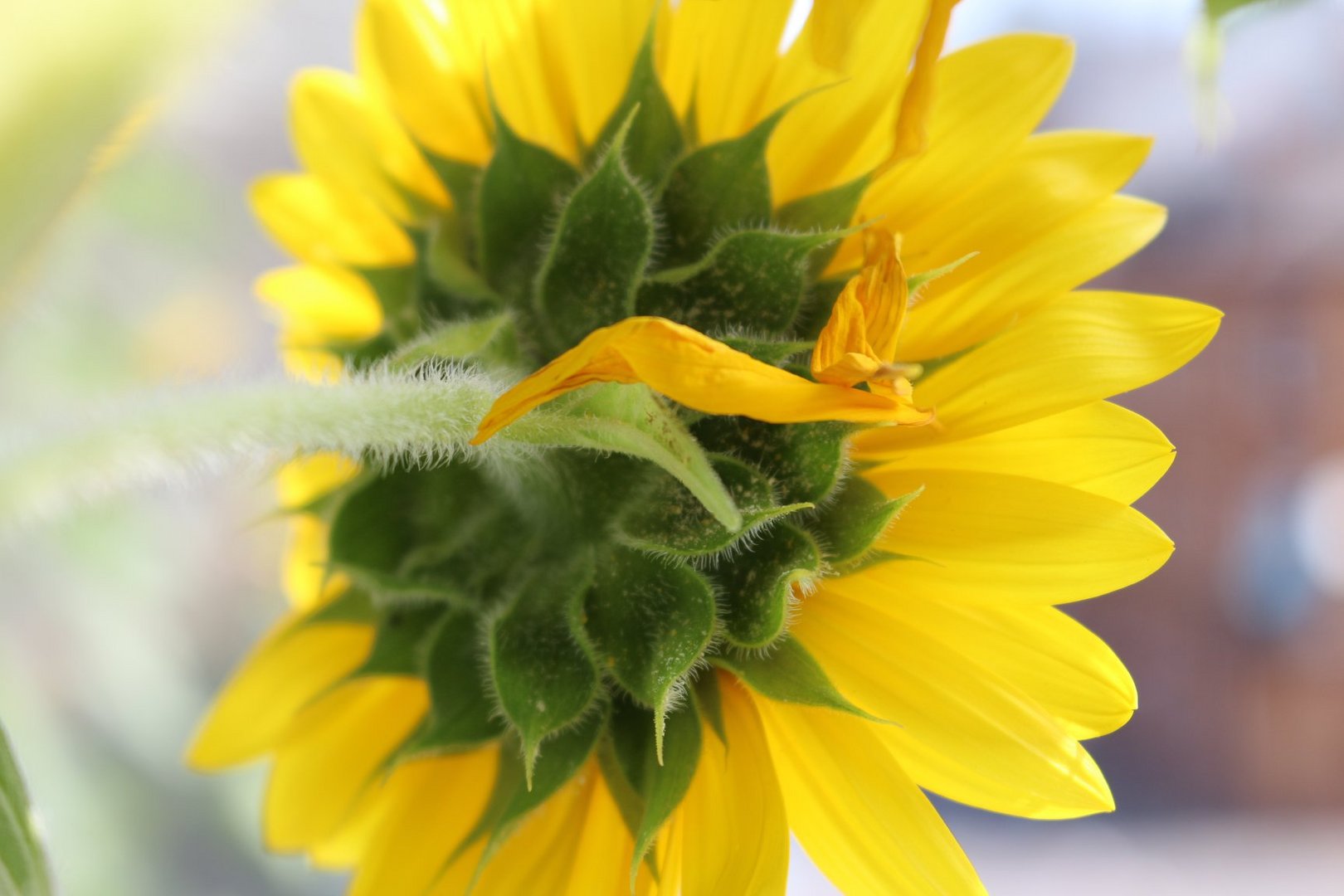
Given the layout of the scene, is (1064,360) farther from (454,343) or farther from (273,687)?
(273,687)

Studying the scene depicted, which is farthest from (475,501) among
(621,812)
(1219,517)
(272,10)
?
(1219,517)

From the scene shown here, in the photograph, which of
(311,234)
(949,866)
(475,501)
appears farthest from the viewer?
(311,234)

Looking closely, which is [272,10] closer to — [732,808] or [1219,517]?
[732,808]

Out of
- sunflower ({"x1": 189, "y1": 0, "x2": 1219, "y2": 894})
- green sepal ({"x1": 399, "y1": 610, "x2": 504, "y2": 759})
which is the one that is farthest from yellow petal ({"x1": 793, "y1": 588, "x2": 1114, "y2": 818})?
green sepal ({"x1": 399, "y1": 610, "x2": 504, "y2": 759})

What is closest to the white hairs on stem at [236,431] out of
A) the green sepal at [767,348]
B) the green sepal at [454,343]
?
the green sepal at [454,343]

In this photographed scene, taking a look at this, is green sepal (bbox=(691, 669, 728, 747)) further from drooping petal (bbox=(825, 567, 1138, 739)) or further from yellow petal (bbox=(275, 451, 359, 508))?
yellow petal (bbox=(275, 451, 359, 508))

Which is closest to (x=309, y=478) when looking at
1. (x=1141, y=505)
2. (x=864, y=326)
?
(x=864, y=326)

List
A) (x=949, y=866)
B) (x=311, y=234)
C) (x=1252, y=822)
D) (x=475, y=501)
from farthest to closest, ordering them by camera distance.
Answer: (x=1252, y=822)
(x=311, y=234)
(x=475, y=501)
(x=949, y=866)
